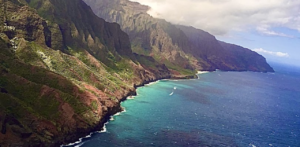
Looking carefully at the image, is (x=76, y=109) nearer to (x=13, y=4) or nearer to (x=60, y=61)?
(x=60, y=61)

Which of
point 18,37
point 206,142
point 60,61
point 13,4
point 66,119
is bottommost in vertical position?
point 206,142

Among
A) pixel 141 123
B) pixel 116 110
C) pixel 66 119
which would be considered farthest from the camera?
pixel 116 110

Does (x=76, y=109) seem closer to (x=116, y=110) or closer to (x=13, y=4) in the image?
(x=116, y=110)

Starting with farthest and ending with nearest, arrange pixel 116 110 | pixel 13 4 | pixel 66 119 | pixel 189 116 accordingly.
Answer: pixel 13 4 → pixel 189 116 → pixel 116 110 → pixel 66 119

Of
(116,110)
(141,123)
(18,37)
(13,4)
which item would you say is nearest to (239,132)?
(141,123)

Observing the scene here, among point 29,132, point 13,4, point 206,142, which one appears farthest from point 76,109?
point 13,4

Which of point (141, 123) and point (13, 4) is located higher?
point (13, 4)

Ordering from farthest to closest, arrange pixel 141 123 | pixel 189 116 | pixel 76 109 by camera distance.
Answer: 1. pixel 189 116
2. pixel 141 123
3. pixel 76 109

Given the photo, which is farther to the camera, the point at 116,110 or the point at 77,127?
the point at 116,110

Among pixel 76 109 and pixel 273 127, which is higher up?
pixel 76 109
